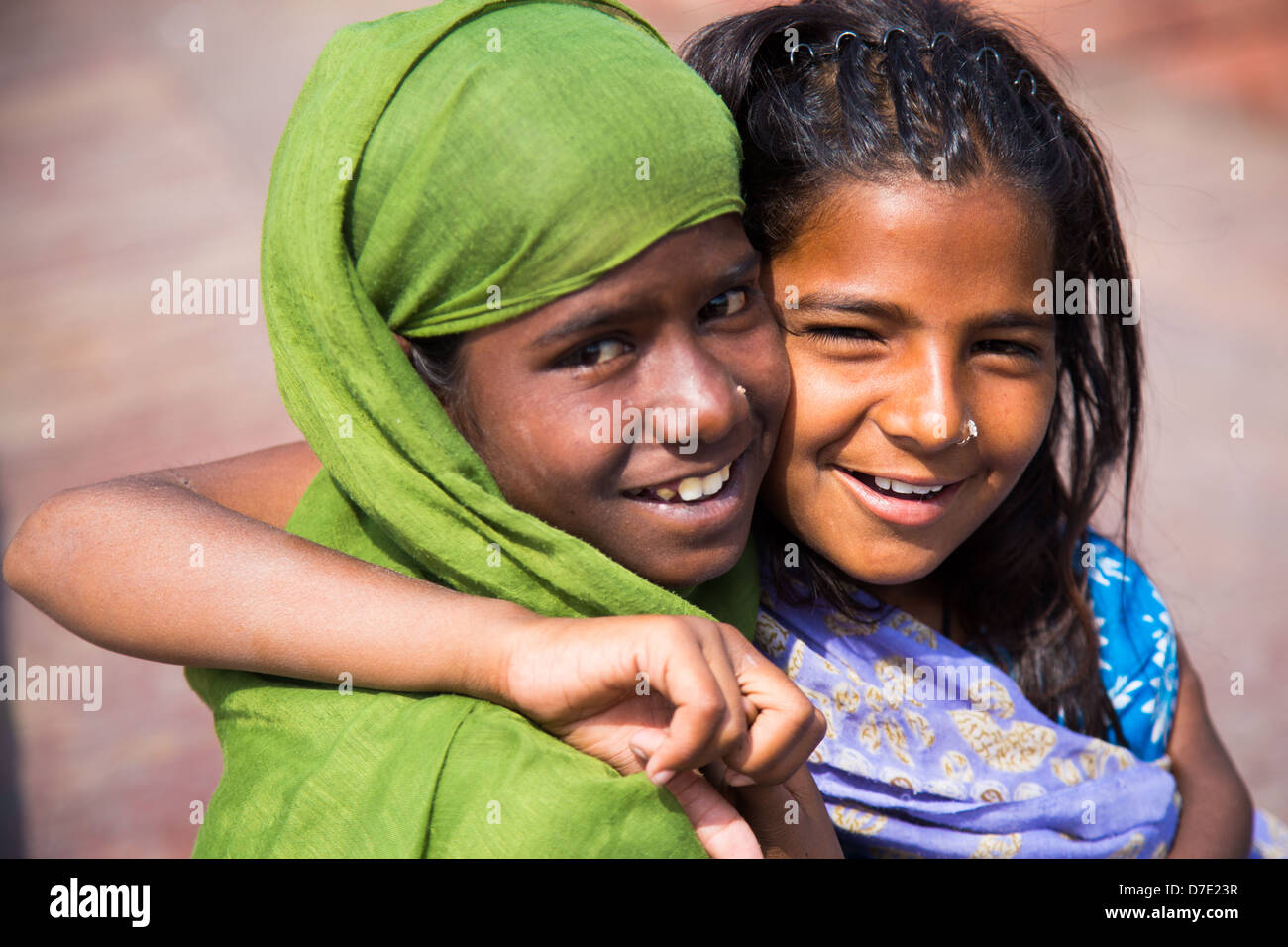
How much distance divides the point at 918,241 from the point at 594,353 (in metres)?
0.56

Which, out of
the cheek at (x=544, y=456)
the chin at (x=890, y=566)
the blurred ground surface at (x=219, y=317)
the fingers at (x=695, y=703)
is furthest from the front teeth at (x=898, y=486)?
the blurred ground surface at (x=219, y=317)

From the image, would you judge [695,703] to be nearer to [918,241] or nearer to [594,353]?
[594,353]

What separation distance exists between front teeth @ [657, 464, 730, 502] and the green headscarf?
0.45ft

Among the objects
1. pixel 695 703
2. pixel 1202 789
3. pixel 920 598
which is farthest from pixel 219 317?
pixel 695 703

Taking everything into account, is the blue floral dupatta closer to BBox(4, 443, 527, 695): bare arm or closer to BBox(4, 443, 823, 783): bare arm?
BBox(4, 443, 823, 783): bare arm

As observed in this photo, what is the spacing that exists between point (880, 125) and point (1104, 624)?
1111 millimetres

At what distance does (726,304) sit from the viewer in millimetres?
1754

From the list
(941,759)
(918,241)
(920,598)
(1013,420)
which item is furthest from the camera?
(920,598)

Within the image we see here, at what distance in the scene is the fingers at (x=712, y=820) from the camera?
61.1 inches

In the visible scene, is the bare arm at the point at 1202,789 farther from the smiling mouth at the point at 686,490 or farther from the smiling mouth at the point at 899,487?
the smiling mouth at the point at 686,490

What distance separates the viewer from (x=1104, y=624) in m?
2.48

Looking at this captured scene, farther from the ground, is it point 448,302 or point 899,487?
point 448,302

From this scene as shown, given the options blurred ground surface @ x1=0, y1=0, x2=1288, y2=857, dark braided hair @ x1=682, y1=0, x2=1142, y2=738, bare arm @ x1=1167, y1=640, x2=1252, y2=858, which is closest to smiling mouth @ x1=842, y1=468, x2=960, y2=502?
dark braided hair @ x1=682, y1=0, x2=1142, y2=738

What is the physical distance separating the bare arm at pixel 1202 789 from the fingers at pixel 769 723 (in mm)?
1220
